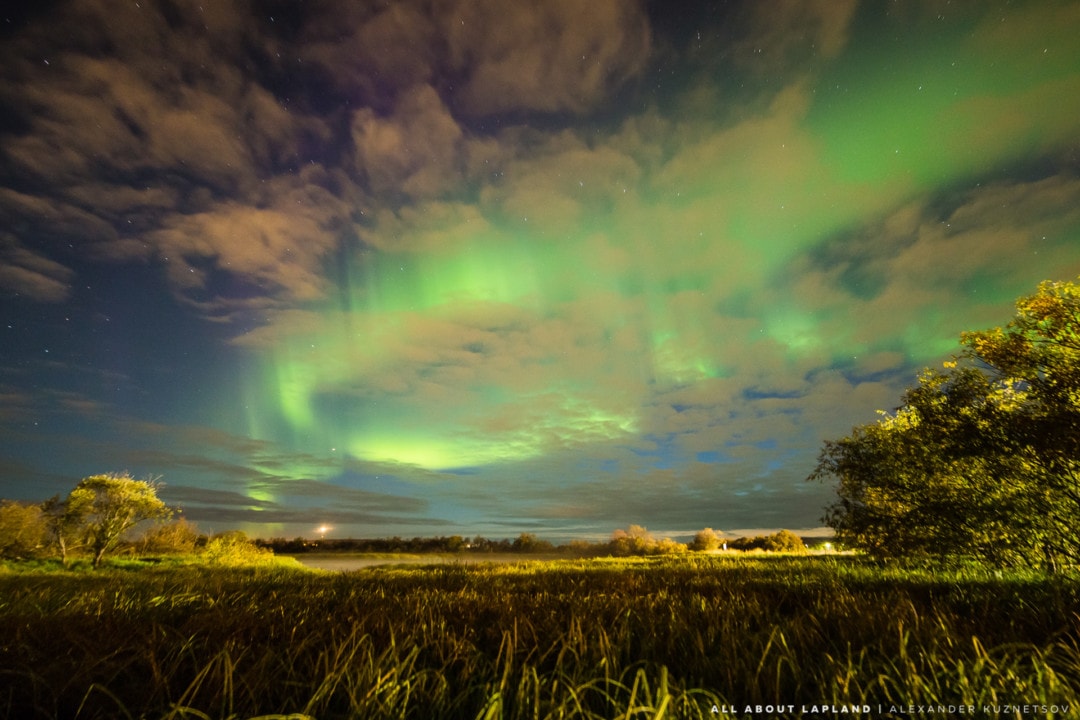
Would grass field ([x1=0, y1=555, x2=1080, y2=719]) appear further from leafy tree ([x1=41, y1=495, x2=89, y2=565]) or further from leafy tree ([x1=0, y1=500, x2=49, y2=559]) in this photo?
leafy tree ([x1=0, y1=500, x2=49, y2=559])

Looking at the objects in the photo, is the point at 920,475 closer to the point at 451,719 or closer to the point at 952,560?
the point at 952,560

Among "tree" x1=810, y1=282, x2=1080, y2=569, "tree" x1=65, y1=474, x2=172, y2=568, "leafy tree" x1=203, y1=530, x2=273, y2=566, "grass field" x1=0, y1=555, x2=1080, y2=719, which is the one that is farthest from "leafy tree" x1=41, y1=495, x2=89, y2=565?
"tree" x1=810, y1=282, x2=1080, y2=569

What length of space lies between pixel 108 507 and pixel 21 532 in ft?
25.7

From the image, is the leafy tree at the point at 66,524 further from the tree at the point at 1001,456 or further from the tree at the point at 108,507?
the tree at the point at 1001,456

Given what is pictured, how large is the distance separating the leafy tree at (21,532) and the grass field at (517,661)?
36298 millimetres

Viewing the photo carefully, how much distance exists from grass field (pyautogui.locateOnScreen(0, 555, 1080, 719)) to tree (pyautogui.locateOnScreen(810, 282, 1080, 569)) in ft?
21.2

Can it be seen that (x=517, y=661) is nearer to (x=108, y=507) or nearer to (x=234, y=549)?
(x=108, y=507)

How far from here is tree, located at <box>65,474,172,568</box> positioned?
91.3ft

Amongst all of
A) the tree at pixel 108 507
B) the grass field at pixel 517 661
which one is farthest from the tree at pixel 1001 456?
the tree at pixel 108 507

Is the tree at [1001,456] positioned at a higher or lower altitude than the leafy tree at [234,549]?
higher

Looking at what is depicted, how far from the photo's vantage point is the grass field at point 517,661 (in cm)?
243

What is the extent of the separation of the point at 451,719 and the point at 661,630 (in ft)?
8.77

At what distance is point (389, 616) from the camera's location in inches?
200

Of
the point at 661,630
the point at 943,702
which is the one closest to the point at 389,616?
the point at 661,630
